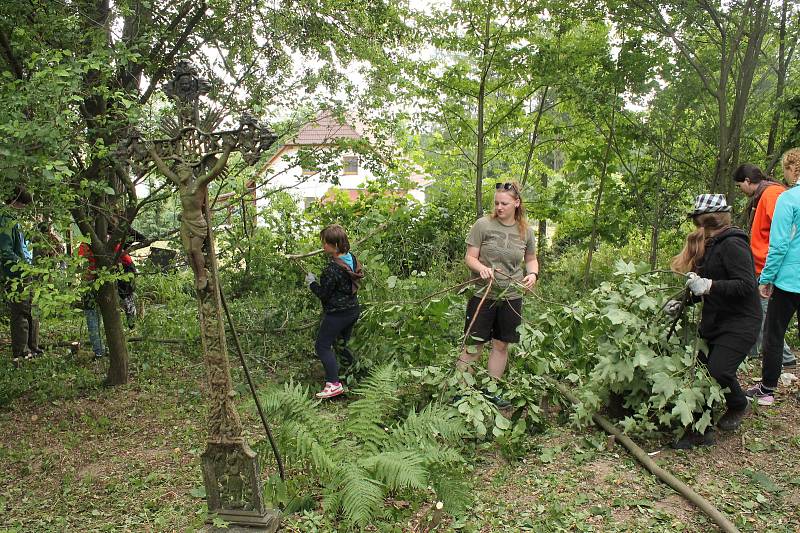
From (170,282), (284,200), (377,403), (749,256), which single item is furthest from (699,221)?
(170,282)

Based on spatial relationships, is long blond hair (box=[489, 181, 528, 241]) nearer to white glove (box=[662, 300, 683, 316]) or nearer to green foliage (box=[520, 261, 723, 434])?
green foliage (box=[520, 261, 723, 434])

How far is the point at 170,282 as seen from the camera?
633 centimetres

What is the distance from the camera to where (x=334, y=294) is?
205 inches

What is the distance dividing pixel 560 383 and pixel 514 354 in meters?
0.44

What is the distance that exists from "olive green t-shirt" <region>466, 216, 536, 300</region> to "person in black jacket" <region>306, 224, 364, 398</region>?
3.87 feet

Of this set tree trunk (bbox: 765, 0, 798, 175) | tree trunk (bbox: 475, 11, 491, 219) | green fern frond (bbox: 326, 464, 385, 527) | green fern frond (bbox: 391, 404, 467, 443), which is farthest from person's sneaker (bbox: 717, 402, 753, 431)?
tree trunk (bbox: 475, 11, 491, 219)

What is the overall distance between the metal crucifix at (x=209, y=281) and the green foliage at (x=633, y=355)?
2.24 meters

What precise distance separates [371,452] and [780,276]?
3.25 metres

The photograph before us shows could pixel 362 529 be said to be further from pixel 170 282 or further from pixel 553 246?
pixel 553 246

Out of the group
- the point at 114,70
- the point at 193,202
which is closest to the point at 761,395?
the point at 193,202

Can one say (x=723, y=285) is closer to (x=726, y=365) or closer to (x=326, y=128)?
(x=726, y=365)

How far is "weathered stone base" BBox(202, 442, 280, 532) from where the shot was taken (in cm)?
319

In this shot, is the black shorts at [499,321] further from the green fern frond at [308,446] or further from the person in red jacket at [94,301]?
the person in red jacket at [94,301]

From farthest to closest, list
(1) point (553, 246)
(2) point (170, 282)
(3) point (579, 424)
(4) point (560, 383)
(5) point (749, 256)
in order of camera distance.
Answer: (1) point (553, 246)
(2) point (170, 282)
(4) point (560, 383)
(3) point (579, 424)
(5) point (749, 256)
